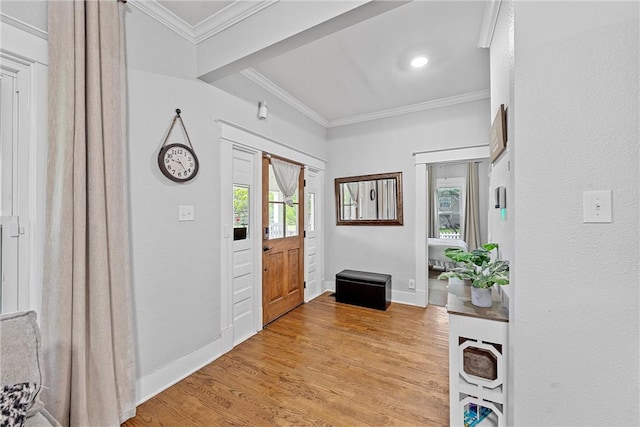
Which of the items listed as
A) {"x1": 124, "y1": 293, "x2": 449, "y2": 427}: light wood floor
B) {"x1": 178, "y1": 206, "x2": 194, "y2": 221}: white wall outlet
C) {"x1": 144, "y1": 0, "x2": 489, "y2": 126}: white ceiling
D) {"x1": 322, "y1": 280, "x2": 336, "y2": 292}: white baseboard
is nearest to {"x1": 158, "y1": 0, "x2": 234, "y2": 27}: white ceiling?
{"x1": 144, "y1": 0, "x2": 489, "y2": 126}: white ceiling

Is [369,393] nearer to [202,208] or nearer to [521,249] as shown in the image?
[521,249]

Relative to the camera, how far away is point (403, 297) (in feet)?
12.1

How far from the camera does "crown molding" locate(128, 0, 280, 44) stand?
1794 mm

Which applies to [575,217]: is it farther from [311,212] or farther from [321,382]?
[311,212]

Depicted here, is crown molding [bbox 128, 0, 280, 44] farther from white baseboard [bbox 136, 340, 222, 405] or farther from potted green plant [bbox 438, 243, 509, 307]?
white baseboard [bbox 136, 340, 222, 405]

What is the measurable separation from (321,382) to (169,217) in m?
1.68

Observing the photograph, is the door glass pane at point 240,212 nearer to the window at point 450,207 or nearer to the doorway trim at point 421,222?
the doorway trim at point 421,222

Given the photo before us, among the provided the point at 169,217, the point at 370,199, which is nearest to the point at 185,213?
the point at 169,217

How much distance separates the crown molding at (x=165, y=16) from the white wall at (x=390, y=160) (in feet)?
8.09

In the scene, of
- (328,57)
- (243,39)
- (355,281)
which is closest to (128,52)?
(243,39)

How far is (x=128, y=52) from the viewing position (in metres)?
1.72

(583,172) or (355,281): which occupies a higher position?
(583,172)

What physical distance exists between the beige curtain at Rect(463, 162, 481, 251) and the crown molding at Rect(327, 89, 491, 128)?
3.30 m

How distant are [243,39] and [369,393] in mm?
2680
